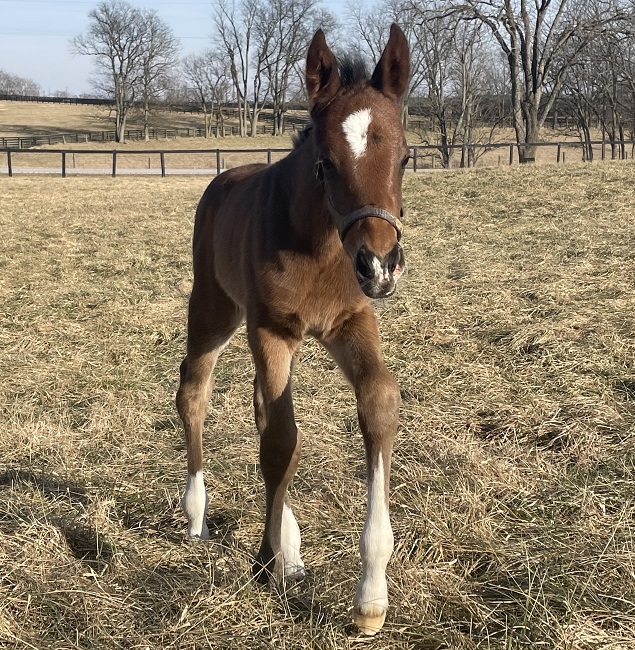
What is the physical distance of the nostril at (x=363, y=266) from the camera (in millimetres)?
2029

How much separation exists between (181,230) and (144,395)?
7545 millimetres

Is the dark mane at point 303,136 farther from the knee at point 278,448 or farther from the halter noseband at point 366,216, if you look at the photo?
the knee at point 278,448

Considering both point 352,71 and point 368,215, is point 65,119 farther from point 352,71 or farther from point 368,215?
point 368,215

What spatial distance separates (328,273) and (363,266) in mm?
526

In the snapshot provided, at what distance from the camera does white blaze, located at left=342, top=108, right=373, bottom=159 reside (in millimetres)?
2201

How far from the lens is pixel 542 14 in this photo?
2633 centimetres

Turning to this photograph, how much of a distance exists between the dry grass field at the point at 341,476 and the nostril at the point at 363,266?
3.81 feet

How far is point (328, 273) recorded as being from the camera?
8.43 feet

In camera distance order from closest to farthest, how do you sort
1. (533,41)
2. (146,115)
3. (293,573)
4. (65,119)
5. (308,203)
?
(293,573)
(308,203)
(533,41)
(146,115)
(65,119)

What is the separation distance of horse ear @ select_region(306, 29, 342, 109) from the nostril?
73cm

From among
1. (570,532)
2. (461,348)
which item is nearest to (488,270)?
(461,348)

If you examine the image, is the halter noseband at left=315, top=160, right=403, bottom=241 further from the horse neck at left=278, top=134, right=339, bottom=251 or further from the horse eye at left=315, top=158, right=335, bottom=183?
the horse neck at left=278, top=134, right=339, bottom=251

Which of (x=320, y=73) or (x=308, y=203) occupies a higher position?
(x=320, y=73)

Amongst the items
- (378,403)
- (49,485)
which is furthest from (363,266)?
(49,485)
